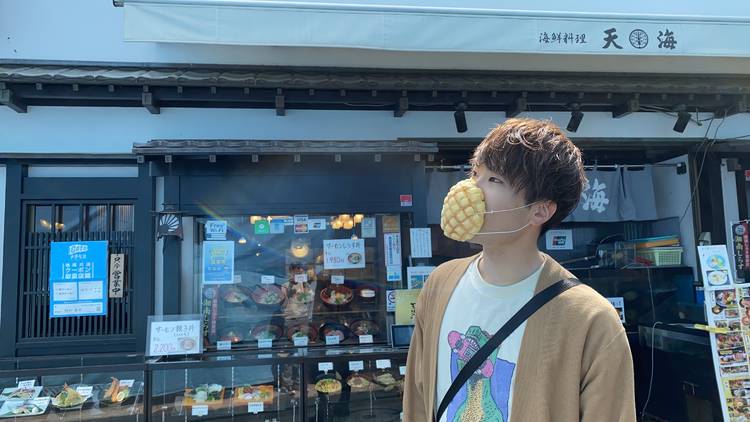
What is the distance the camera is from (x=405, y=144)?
496cm

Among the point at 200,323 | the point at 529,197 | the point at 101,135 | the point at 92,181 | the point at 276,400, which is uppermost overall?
the point at 101,135

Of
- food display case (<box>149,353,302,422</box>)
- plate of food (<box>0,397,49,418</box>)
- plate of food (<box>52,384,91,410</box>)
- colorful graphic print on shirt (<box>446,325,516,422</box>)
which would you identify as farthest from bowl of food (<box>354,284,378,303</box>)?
colorful graphic print on shirt (<box>446,325,516,422</box>)

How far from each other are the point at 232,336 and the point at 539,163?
4.51 metres

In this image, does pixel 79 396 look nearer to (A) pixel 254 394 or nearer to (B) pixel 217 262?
(A) pixel 254 394

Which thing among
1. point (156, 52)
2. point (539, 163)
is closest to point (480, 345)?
point (539, 163)

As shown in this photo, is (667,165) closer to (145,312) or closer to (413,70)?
(413,70)

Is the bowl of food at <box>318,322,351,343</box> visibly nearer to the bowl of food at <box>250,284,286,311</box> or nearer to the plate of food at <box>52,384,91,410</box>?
the bowl of food at <box>250,284,286,311</box>

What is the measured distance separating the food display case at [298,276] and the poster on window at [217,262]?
1 cm

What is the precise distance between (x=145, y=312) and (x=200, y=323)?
0.77 meters

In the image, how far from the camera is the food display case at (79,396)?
13.5 ft

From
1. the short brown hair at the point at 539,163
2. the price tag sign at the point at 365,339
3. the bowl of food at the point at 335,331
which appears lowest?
the price tag sign at the point at 365,339

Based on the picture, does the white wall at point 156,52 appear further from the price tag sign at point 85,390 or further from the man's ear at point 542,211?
the man's ear at point 542,211

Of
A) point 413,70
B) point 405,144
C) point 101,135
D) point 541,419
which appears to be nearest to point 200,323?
point 101,135

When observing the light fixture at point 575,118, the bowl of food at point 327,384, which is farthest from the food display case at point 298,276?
the light fixture at point 575,118
